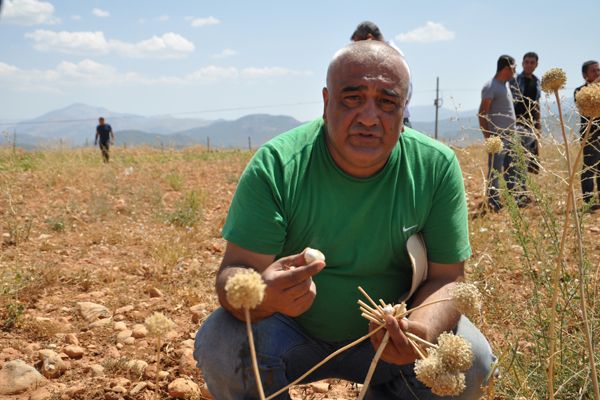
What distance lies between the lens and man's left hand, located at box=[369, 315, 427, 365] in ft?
4.44

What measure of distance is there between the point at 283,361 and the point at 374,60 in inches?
39.9

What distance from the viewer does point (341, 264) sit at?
77.4 inches

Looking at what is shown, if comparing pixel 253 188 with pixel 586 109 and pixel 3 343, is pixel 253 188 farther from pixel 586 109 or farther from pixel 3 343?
pixel 3 343

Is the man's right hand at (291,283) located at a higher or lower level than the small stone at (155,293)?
higher

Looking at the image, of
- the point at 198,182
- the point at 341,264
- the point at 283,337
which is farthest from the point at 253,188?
the point at 198,182

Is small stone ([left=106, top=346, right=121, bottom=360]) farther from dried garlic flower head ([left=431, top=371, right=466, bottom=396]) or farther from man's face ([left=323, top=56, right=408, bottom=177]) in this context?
dried garlic flower head ([left=431, top=371, right=466, bottom=396])

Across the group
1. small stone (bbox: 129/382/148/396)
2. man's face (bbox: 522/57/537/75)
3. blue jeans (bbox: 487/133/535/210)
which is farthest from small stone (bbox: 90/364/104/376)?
man's face (bbox: 522/57/537/75)

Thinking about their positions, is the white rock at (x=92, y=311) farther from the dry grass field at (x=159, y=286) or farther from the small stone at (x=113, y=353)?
the small stone at (x=113, y=353)

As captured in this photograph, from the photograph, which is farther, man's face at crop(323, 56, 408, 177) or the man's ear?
the man's ear

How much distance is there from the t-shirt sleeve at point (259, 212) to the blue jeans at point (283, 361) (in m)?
0.26

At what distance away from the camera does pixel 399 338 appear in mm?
1383

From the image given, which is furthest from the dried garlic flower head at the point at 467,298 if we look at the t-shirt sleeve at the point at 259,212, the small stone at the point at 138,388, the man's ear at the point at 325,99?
the small stone at the point at 138,388

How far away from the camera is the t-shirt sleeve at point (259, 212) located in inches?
72.1

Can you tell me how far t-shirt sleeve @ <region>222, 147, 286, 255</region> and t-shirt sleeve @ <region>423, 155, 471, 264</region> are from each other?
1.64 ft
